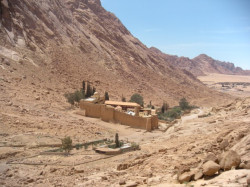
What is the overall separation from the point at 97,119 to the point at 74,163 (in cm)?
1196

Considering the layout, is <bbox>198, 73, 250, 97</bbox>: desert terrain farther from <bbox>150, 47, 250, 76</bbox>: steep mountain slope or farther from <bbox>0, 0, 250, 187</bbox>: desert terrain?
<bbox>0, 0, 250, 187</bbox>: desert terrain

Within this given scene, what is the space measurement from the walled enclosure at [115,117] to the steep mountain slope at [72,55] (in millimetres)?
6765

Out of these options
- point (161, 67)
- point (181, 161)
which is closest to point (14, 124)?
point (181, 161)

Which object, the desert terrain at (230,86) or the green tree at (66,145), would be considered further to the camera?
the desert terrain at (230,86)

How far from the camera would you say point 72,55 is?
44.8 m

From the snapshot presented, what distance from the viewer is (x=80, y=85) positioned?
127ft

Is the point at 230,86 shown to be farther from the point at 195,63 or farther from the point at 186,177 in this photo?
the point at 186,177

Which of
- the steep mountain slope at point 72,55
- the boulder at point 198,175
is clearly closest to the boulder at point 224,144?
the boulder at point 198,175

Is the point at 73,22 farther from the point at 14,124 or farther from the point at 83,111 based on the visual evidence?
the point at 14,124

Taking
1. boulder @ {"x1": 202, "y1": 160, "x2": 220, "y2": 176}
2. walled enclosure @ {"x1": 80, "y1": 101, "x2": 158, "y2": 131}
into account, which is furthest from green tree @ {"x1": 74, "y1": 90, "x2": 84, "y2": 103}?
boulder @ {"x1": 202, "y1": 160, "x2": 220, "y2": 176}

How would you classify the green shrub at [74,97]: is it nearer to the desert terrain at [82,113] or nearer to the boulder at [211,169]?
the desert terrain at [82,113]

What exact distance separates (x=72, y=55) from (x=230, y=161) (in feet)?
130

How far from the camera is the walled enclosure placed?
82.9 feet

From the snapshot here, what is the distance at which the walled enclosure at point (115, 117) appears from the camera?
25266mm
